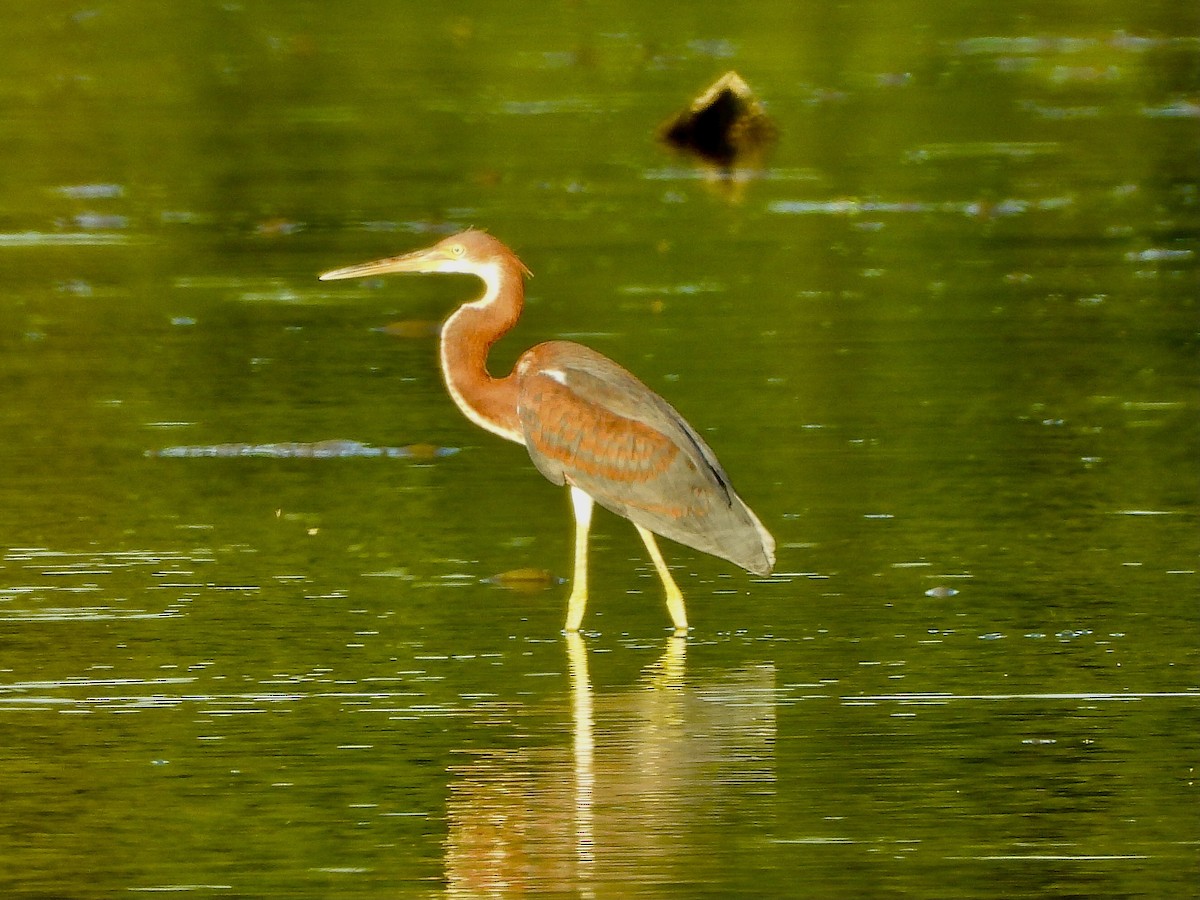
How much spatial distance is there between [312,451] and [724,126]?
9.88 meters

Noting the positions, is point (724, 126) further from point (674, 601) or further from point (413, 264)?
point (674, 601)

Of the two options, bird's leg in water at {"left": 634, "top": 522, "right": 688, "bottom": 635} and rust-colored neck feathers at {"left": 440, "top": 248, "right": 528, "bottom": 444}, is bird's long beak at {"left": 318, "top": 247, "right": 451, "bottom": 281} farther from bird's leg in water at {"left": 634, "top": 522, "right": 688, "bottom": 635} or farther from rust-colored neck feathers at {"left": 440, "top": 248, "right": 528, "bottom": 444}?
bird's leg in water at {"left": 634, "top": 522, "right": 688, "bottom": 635}

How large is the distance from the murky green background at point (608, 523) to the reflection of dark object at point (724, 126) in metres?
0.24

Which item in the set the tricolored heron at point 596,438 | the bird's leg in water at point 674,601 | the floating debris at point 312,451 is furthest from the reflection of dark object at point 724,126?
the bird's leg in water at point 674,601

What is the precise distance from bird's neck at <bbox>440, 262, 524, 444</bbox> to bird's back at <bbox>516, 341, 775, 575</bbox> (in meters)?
0.11

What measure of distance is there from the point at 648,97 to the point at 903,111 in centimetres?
224

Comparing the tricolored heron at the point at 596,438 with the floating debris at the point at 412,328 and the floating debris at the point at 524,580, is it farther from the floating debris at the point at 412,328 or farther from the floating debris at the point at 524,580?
the floating debris at the point at 412,328

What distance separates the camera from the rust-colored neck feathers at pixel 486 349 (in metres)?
9.66

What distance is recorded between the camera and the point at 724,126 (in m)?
21.0

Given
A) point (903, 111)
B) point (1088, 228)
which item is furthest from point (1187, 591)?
point (903, 111)

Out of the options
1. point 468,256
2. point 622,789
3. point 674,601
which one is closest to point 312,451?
point 468,256

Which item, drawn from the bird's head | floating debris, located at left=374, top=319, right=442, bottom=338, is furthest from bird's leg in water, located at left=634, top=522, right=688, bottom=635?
floating debris, located at left=374, top=319, right=442, bottom=338

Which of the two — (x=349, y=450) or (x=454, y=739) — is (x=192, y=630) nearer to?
(x=454, y=739)

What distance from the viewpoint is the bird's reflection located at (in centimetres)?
654
